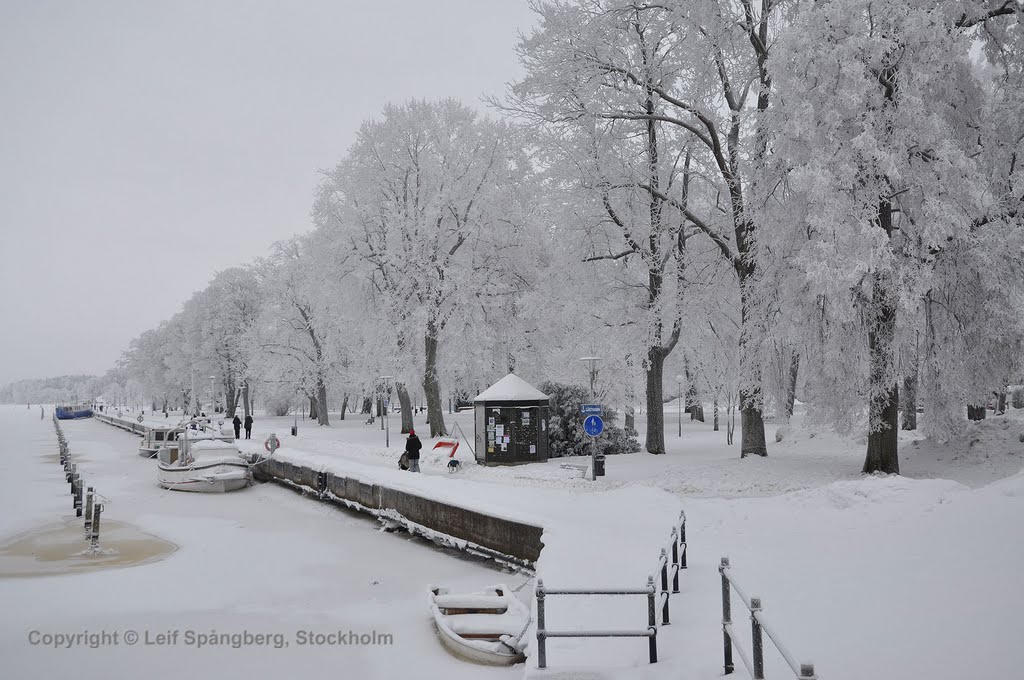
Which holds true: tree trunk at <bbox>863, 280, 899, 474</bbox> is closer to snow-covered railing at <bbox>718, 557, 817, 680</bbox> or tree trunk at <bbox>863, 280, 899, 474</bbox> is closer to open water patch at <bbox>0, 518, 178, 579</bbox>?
snow-covered railing at <bbox>718, 557, 817, 680</bbox>

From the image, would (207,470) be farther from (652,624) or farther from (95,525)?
(652,624)

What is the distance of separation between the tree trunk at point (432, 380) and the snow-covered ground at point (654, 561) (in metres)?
10.0

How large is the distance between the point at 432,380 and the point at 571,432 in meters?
9.17

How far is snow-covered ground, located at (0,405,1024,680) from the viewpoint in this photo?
22.5 ft

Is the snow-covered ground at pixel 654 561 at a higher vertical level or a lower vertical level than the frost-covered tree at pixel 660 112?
lower

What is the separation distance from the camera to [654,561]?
10.6 m

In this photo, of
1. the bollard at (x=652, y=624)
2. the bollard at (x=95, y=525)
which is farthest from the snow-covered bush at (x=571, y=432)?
the bollard at (x=652, y=624)

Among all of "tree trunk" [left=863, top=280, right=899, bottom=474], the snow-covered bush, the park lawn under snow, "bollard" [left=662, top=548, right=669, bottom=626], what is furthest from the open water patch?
"tree trunk" [left=863, top=280, right=899, bottom=474]

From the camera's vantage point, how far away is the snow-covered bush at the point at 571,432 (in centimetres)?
2670

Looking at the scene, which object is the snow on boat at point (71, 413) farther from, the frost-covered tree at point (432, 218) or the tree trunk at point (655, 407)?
the tree trunk at point (655, 407)

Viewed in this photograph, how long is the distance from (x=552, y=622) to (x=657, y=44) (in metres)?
19.2

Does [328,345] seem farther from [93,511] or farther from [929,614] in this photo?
[929,614]

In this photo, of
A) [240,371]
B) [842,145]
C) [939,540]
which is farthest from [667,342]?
[240,371]

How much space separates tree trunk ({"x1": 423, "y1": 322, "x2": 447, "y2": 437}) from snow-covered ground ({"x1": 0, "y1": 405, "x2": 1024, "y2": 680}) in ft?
32.9
